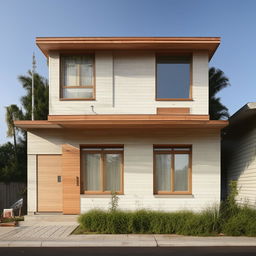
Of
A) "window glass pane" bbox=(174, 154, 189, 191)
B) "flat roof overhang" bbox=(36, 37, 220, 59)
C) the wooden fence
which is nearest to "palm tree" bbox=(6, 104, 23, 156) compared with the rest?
the wooden fence

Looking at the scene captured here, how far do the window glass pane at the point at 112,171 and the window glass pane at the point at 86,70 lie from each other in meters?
3.16

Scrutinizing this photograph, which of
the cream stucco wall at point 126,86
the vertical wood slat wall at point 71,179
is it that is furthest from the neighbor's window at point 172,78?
the vertical wood slat wall at point 71,179

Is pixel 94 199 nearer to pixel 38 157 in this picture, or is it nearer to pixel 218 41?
pixel 38 157

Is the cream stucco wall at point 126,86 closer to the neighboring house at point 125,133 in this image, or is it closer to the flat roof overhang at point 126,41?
the neighboring house at point 125,133

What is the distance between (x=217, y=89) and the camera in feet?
57.8

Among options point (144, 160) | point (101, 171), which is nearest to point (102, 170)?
point (101, 171)

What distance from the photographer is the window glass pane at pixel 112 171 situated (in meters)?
9.97

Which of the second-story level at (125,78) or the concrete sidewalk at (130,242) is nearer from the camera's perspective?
the concrete sidewalk at (130,242)

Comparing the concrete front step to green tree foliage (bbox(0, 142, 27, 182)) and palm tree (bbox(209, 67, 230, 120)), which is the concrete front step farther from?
palm tree (bbox(209, 67, 230, 120))

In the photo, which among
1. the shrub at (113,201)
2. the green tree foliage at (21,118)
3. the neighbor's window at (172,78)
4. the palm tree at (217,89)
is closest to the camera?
the shrub at (113,201)

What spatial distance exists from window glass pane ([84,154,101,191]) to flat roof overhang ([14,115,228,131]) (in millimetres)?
1461
